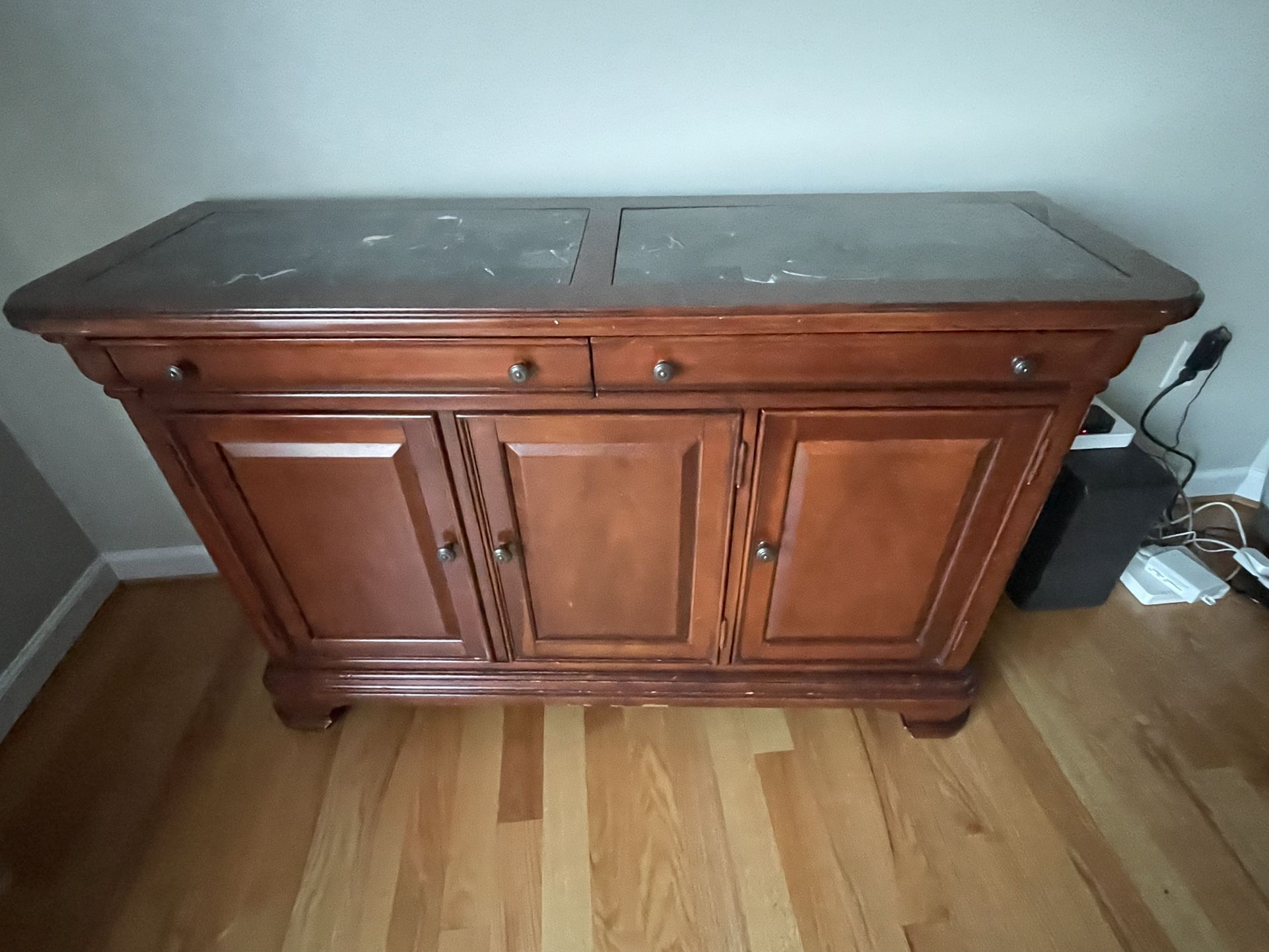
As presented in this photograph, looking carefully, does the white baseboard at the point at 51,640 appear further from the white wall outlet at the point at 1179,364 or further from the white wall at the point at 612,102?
the white wall outlet at the point at 1179,364

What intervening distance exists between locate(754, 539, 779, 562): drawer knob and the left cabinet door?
438 millimetres

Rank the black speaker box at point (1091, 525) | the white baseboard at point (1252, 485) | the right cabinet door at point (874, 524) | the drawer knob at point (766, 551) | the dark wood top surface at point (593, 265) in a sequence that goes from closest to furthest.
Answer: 1. the dark wood top surface at point (593, 265)
2. the right cabinet door at point (874, 524)
3. the drawer knob at point (766, 551)
4. the black speaker box at point (1091, 525)
5. the white baseboard at point (1252, 485)

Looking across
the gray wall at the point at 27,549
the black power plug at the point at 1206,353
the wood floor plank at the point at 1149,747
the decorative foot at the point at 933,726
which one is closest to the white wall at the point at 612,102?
the black power plug at the point at 1206,353

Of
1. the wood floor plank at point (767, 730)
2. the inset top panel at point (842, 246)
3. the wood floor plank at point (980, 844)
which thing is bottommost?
the wood floor plank at point (980, 844)

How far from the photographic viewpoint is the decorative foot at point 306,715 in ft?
4.29

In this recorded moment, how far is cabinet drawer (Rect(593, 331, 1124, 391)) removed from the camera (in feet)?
2.83

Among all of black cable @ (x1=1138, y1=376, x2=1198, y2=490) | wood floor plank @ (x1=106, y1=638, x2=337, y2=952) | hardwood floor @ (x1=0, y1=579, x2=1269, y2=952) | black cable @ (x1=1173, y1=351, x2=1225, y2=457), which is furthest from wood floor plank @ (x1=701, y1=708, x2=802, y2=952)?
black cable @ (x1=1173, y1=351, x2=1225, y2=457)

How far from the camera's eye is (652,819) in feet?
3.95

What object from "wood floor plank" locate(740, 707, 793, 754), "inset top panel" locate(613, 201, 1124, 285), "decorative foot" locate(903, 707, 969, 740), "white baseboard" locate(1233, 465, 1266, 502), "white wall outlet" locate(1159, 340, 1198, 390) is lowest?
"wood floor plank" locate(740, 707, 793, 754)

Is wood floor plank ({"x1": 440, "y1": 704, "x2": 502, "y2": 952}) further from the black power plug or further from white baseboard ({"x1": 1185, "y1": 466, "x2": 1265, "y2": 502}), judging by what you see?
white baseboard ({"x1": 1185, "y1": 466, "x2": 1265, "y2": 502})

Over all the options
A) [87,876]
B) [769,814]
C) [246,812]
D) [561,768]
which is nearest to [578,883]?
[561,768]

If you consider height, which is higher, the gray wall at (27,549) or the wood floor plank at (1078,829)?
the gray wall at (27,549)

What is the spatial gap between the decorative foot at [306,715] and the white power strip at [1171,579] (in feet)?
5.42

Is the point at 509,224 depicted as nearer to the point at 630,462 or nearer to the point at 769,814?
the point at 630,462
